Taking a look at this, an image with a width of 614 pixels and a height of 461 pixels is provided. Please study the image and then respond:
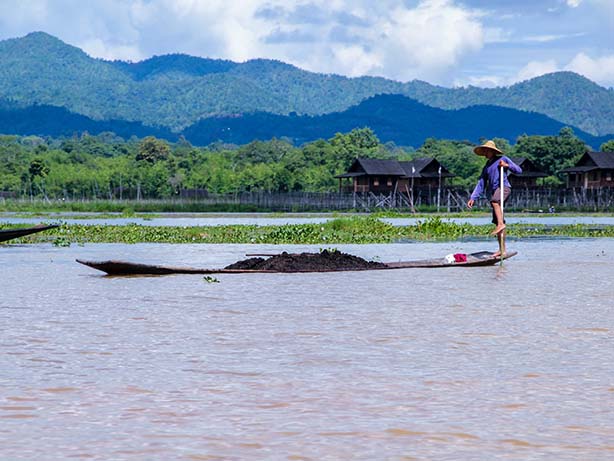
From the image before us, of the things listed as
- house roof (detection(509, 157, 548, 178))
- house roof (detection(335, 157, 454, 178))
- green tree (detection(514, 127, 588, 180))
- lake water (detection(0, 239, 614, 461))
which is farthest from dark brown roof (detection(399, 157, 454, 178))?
lake water (detection(0, 239, 614, 461))

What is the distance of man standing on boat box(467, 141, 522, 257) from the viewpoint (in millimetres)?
18578

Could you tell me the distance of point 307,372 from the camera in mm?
8406

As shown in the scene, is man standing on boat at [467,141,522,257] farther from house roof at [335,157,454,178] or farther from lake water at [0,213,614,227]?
house roof at [335,157,454,178]

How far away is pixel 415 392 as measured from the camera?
7.55 meters

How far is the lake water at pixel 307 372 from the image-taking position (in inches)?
243

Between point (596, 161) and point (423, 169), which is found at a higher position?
point (596, 161)

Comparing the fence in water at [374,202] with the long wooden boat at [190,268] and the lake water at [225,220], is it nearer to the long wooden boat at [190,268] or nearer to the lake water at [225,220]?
the lake water at [225,220]

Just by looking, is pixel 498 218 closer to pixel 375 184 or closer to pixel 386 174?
pixel 386 174

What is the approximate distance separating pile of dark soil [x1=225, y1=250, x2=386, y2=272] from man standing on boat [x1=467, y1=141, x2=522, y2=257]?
8.15 feet

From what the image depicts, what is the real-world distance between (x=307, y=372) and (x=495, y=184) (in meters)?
11.3

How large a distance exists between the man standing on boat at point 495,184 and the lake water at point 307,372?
271 centimetres

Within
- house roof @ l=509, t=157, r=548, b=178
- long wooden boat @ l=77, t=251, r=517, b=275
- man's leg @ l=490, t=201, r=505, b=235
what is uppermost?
house roof @ l=509, t=157, r=548, b=178

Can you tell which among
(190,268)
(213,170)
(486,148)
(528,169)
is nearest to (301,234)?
(486,148)

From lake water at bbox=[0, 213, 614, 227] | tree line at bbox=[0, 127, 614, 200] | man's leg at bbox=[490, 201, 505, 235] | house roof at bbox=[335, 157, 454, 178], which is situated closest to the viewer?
man's leg at bbox=[490, 201, 505, 235]
